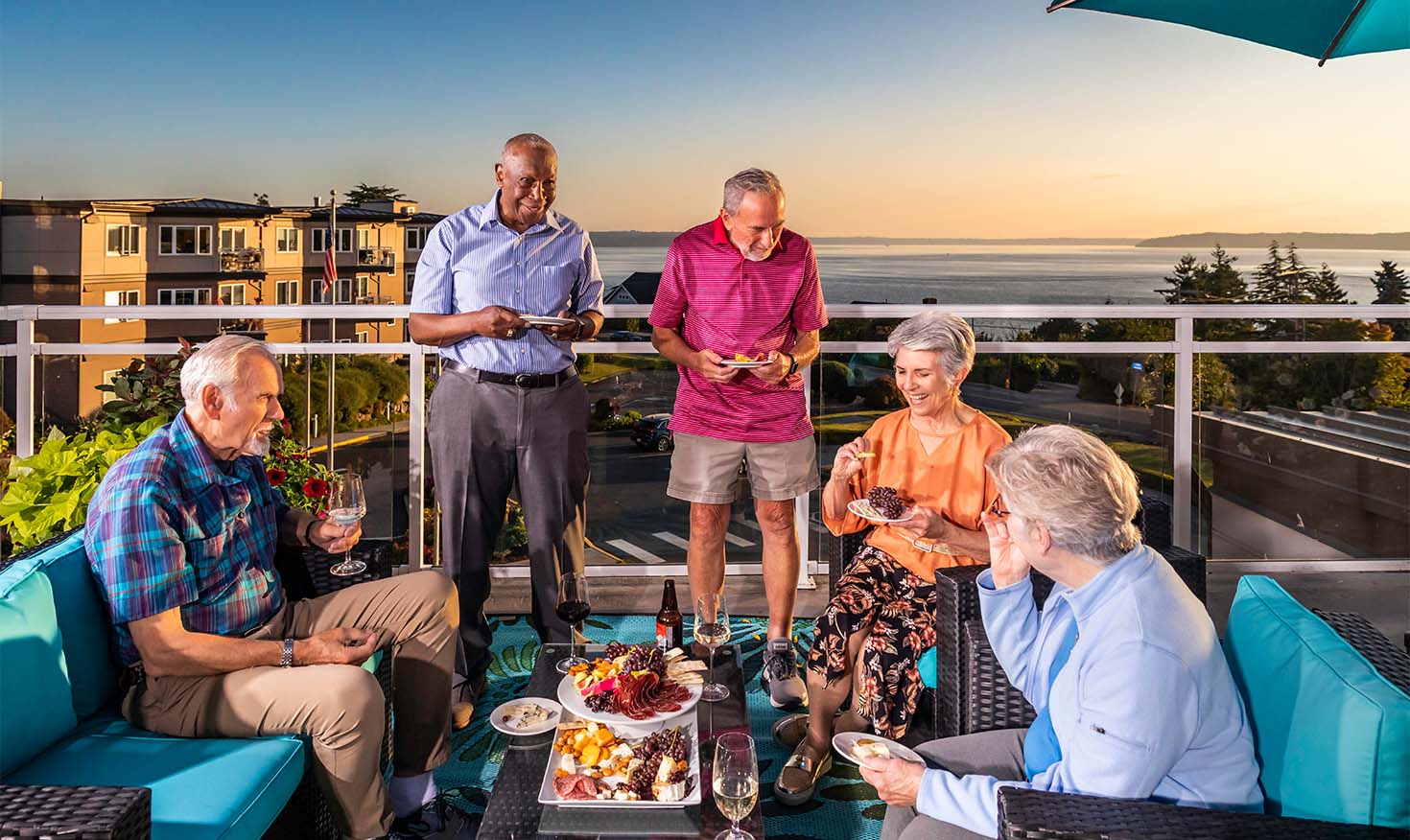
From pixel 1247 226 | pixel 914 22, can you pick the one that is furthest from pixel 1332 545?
pixel 1247 226

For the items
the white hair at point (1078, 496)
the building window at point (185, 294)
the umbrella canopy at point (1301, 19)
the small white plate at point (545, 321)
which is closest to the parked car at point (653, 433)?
the small white plate at point (545, 321)

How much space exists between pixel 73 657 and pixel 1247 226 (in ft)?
71.1

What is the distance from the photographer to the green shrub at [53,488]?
118 inches

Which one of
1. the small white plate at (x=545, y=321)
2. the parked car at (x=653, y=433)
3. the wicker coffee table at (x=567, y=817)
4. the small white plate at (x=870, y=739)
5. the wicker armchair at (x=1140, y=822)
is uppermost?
the small white plate at (x=545, y=321)

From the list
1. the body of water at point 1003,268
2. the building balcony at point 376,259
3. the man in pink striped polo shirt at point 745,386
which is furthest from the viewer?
the building balcony at point 376,259

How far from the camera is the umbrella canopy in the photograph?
2.29 meters

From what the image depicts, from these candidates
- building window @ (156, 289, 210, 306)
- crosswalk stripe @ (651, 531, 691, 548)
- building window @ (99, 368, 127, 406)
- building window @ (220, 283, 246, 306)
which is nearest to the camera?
building window @ (99, 368, 127, 406)

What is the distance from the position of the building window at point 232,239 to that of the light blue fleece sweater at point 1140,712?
34.9 meters

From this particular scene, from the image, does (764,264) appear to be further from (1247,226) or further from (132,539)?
(1247,226)

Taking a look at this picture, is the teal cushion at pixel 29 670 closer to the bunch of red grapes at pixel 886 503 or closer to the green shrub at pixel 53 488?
the green shrub at pixel 53 488

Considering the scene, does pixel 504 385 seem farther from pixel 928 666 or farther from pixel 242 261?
pixel 242 261

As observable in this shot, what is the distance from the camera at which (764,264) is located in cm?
327

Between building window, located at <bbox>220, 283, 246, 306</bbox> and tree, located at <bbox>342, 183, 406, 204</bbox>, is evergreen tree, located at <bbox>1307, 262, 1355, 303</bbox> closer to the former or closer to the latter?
tree, located at <bbox>342, 183, 406, 204</bbox>

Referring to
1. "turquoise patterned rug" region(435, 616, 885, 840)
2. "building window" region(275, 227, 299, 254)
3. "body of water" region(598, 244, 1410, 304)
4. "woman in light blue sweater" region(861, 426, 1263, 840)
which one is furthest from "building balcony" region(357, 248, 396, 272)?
"woman in light blue sweater" region(861, 426, 1263, 840)
